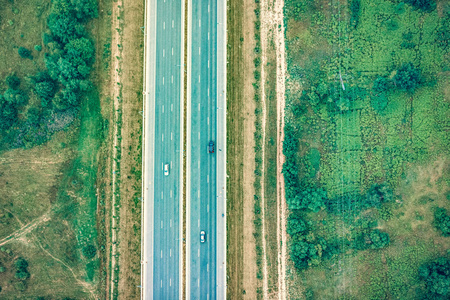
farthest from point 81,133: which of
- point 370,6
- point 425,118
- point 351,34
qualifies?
point 425,118

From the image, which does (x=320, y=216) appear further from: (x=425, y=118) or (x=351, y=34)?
(x=351, y=34)

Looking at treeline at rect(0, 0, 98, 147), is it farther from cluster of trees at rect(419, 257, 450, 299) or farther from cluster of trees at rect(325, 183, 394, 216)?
cluster of trees at rect(419, 257, 450, 299)

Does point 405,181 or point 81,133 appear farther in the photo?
point 81,133

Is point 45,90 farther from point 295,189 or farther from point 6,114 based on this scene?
point 295,189

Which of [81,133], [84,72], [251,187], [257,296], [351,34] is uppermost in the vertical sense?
[351,34]

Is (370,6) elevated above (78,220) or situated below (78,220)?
above

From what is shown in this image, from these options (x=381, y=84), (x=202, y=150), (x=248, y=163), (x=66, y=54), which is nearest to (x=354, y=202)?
(x=248, y=163)

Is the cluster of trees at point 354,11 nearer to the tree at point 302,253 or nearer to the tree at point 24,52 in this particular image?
the tree at point 302,253
